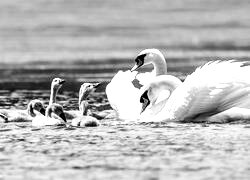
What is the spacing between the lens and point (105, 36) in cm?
3991

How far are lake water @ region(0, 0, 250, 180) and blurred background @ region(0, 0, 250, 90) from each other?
0.04m

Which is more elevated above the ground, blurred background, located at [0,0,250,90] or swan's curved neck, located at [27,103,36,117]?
blurred background, located at [0,0,250,90]

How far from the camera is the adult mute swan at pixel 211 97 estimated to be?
1522 centimetres

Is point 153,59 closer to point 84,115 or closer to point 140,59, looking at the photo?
point 140,59

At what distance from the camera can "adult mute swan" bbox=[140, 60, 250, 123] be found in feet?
49.9

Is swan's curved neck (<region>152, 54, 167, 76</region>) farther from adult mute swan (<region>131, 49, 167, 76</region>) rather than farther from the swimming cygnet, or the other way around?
the swimming cygnet

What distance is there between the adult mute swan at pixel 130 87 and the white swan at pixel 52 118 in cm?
120

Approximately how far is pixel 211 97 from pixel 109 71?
11942mm

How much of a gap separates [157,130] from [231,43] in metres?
23.4

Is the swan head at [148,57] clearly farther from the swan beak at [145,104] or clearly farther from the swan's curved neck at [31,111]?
the swan's curved neck at [31,111]

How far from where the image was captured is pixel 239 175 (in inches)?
413

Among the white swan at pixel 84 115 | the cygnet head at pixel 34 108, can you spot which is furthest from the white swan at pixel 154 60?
the cygnet head at pixel 34 108

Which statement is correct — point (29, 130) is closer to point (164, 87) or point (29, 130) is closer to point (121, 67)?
point (164, 87)

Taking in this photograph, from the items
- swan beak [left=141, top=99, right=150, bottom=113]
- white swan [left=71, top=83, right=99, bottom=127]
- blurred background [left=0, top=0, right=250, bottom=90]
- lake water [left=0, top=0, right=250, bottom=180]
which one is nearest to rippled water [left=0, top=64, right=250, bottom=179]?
lake water [left=0, top=0, right=250, bottom=180]
